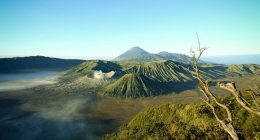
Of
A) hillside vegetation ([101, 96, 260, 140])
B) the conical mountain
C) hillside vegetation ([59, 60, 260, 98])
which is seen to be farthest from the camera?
hillside vegetation ([59, 60, 260, 98])

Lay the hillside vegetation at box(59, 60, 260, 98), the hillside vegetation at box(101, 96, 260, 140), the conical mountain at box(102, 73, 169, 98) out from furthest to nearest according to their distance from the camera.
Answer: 1. the hillside vegetation at box(59, 60, 260, 98)
2. the conical mountain at box(102, 73, 169, 98)
3. the hillside vegetation at box(101, 96, 260, 140)

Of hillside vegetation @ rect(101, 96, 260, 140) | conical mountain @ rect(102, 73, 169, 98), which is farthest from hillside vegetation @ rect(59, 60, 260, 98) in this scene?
hillside vegetation @ rect(101, 96, 260, 140)

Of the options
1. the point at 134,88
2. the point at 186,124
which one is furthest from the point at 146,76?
the point at 186,124

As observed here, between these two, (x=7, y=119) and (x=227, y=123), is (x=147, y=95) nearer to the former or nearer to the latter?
(x=7, y=119)

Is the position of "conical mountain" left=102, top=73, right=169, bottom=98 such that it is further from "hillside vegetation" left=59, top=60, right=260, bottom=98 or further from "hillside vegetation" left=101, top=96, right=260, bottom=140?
"hillside vegetation" left=101, top=96, right=260, bottom=140

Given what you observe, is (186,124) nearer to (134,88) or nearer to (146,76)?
(134,88)

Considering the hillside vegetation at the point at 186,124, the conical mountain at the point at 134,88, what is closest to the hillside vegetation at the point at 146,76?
the conical mountain at the point at 134,88

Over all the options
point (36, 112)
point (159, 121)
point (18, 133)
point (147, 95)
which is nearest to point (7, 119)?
point (36, 112)
